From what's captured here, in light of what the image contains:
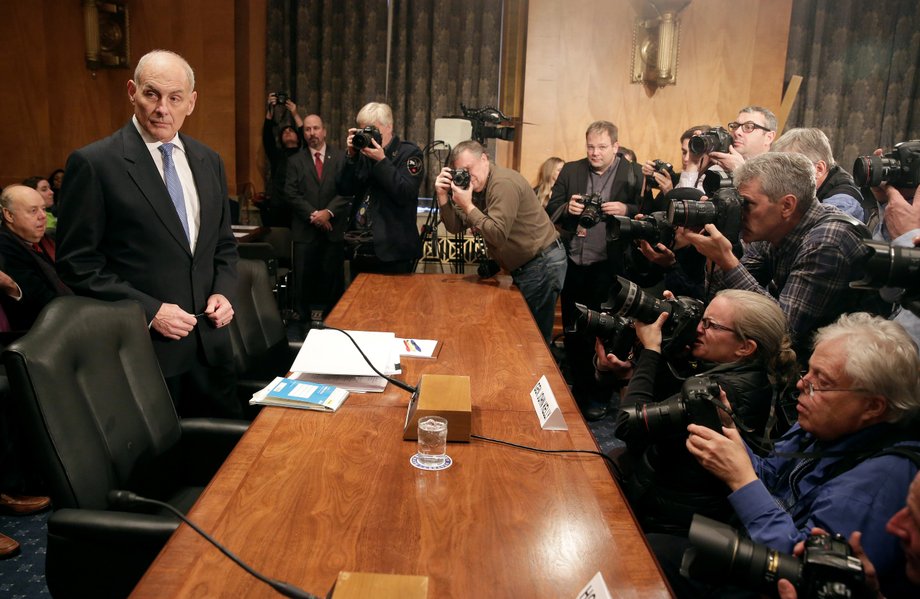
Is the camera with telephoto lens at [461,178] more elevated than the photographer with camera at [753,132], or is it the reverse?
the photographer with camera at [753,132]

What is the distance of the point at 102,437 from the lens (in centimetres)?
160

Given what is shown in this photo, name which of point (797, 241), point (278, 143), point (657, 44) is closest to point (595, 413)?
point (797, 241)

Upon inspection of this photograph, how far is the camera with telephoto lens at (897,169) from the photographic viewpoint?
2.16 m

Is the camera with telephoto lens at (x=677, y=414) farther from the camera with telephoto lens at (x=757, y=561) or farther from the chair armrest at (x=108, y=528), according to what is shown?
the chair armrest at (x=108, y=528)

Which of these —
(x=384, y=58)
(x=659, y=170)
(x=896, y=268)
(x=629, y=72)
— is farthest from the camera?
(x=384, y=58)

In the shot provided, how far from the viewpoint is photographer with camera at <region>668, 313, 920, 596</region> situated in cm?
131

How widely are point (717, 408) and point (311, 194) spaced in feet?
12.3

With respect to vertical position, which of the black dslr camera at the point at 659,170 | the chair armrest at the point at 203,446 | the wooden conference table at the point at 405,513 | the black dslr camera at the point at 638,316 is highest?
the black dslr camera at the point at 659,170

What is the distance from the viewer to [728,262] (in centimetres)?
224

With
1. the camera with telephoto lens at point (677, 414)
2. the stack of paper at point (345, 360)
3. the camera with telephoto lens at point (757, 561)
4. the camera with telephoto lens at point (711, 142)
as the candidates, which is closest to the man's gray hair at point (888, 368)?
the camera with telephoto lens at point (677, 414)

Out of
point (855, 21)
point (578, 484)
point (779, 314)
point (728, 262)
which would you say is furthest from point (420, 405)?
point (855, 21)

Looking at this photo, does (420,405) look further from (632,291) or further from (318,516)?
(632,291)

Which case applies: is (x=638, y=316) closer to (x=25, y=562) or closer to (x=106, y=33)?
(x=25, y=562)

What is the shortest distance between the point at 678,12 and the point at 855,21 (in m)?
2.02
